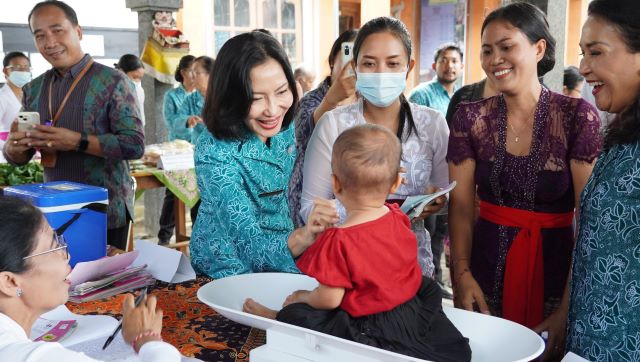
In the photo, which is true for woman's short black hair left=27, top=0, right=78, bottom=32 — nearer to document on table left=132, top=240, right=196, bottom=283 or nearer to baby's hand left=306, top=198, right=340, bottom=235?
document on table left=132, top=240, right=196, bottom=283

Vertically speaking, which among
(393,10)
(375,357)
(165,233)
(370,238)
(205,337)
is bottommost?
(165,233)

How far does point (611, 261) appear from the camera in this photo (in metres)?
1.52

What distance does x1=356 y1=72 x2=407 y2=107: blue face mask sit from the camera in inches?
85.0

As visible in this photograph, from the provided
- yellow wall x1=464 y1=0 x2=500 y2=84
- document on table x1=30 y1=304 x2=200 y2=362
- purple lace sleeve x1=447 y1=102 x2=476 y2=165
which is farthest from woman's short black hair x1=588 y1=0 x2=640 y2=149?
yellow wall x1=464 y1=0 x2=500 y2=84

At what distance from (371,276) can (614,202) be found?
2.16 ft

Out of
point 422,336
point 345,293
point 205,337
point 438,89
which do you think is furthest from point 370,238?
point 438,89

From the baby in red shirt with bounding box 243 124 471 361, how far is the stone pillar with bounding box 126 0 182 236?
225 inches

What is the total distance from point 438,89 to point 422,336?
4.34 meters

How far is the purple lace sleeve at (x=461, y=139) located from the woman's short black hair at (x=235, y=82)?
62 centimetres

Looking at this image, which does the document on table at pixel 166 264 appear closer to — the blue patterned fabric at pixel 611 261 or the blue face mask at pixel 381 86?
the blue face mask at pixel 381 86

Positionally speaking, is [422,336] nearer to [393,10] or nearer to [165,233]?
[165,233]

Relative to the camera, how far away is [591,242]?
1.59 m

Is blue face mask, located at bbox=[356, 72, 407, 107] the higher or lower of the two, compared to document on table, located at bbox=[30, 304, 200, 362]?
higher

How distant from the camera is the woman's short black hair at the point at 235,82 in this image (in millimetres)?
1785
